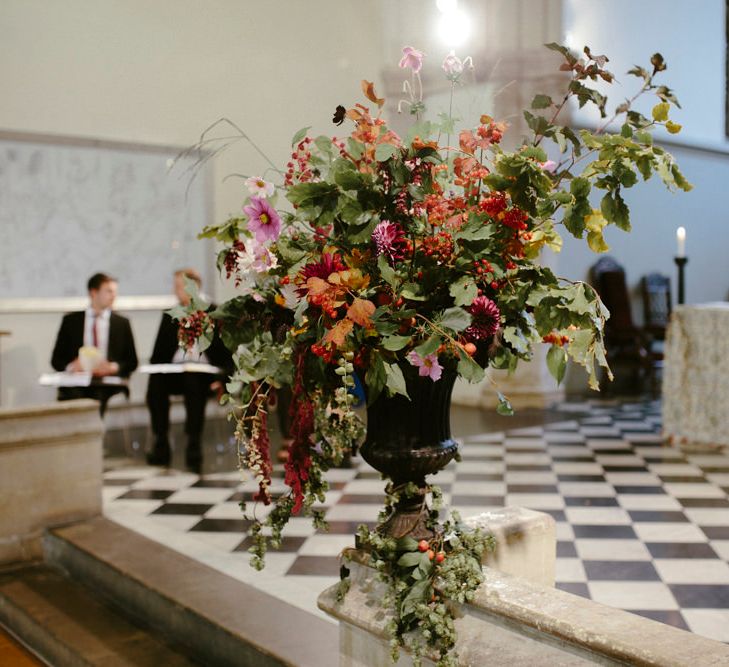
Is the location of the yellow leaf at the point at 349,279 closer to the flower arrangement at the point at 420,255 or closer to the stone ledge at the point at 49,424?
the flower arrangement at the point at 420,255

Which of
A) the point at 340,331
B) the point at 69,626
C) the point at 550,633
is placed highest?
the point at 340,331

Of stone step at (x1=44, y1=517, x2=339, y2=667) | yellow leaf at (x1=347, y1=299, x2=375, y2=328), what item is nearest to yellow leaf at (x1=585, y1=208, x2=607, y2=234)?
yellow leaf at (x1=347, y1=299, x2=375, y2=328)

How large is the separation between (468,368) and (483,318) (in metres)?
0.13

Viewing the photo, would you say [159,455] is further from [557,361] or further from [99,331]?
[557,361]

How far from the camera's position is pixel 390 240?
6.03 ft

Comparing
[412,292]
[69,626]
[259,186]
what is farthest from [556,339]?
[69,626]

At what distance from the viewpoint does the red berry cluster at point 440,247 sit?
1844 mm

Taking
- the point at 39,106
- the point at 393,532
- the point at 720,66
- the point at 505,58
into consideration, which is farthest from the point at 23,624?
the point at 720,66

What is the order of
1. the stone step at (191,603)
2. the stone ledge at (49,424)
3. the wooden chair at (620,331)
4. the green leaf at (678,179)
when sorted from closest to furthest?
the green leaf at (678,179) < the stone step at (191,603) < the stone ledge at (49,424) < the wooden chair at (620,331)

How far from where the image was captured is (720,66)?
1190cm

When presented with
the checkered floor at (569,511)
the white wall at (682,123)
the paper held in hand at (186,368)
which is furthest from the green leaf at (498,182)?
the white wall at (682,123)

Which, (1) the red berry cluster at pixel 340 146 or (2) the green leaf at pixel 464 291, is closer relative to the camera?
(2) the green leaf at pixel 464 291

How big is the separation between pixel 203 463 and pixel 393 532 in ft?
14.8

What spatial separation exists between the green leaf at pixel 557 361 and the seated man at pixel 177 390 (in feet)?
15.6
